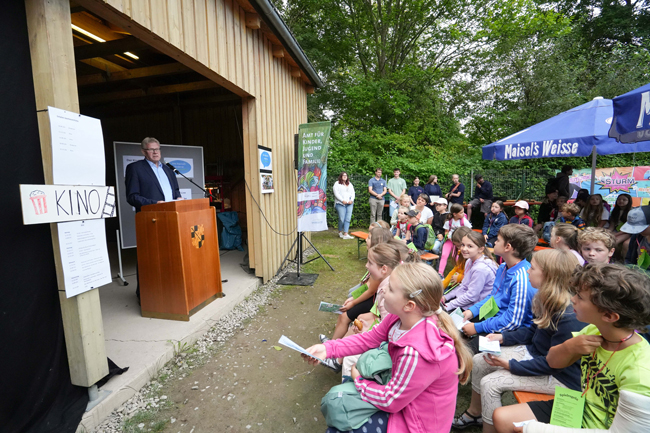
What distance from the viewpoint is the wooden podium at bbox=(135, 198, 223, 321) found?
3.16 m

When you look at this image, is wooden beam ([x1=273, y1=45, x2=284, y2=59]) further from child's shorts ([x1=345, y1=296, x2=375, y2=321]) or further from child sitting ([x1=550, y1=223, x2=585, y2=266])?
child sitting ([x1=550, y1=223, x2=585, y2=266])

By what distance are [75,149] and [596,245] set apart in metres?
3.92

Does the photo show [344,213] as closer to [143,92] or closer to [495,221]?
[495,221]

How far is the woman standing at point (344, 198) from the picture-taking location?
8170 mm

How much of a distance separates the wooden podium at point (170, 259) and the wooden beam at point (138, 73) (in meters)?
2.57

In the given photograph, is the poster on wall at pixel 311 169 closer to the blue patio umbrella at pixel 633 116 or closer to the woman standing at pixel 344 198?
the woman standing at pixel 344 198

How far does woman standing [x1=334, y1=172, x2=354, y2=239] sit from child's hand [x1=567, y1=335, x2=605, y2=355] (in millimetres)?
6825

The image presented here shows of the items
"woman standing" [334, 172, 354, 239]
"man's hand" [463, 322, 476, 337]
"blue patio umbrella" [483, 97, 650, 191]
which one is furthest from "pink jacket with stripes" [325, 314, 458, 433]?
"woman standing" [334, 172, 354, 239]

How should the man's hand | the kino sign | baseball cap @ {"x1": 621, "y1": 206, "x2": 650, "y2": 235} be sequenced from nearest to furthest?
1. the kino sign
2. the man's hand
3. baseball cap @ {"x1": 621, "y1": 206, "x2": 650, "y2": 235}

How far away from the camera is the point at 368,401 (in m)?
1.39

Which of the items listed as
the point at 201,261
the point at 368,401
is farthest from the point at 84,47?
the point at 368,401

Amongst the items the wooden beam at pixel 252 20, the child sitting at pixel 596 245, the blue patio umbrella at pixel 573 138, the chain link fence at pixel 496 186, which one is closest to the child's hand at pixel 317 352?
the child sitting at pixel 596 245

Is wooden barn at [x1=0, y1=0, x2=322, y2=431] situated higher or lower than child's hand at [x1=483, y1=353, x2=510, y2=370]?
higher

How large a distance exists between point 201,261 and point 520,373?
3087mm
